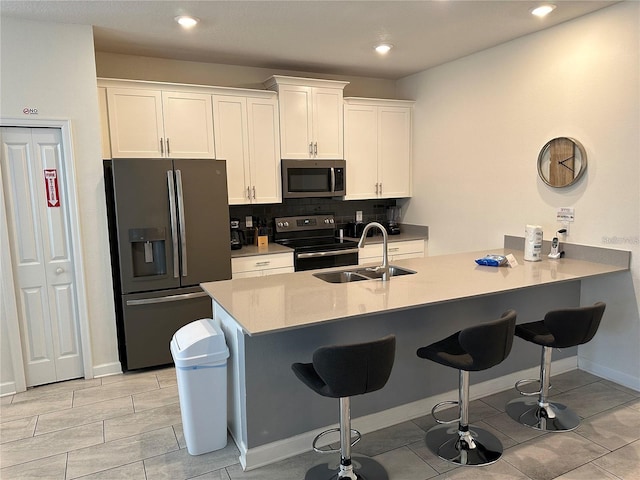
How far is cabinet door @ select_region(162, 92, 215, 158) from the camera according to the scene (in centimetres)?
405

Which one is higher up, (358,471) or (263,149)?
(263,149)

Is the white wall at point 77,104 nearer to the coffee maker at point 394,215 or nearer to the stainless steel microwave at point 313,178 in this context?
the stainless steel microwave at point 313,178

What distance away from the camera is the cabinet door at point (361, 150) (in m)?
4.93

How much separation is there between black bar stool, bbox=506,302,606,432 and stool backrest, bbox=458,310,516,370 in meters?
0.42

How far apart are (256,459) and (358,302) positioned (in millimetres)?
1021

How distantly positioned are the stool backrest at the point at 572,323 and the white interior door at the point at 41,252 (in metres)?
3.46

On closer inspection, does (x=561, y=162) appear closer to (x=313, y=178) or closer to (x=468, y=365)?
(x=468, y=365)

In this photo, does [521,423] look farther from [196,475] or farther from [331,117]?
[331,117]

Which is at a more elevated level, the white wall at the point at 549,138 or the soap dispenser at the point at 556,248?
the white wall at the point at 549,138

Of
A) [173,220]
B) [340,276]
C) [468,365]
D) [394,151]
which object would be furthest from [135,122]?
[468,365]

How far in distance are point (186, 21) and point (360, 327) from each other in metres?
2.51

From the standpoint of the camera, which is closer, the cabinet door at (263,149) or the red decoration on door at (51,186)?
the red decoration on door at (51,186)

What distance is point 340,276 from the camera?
3215mm

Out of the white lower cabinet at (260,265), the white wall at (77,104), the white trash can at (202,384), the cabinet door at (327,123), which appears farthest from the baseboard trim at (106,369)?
the cabinet door at (327,123)
